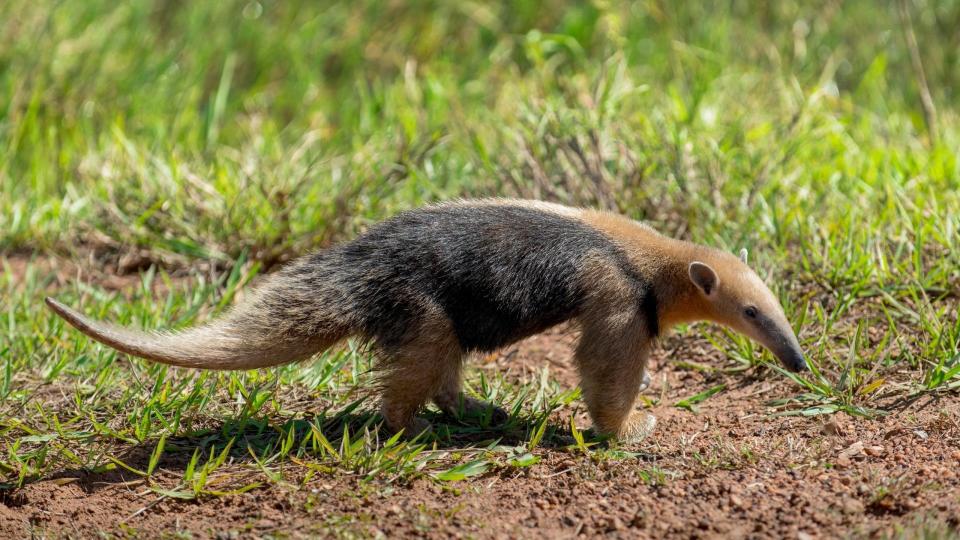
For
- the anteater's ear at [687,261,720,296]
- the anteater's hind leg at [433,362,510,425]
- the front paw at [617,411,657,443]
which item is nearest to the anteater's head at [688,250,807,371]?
the anteater's ear at [687,261,720,296]

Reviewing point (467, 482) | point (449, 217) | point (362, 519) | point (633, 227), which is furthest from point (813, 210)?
point (362, 519)

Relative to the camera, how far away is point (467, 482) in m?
4.42

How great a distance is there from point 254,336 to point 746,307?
79.7 inches

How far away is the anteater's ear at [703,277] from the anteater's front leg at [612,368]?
0.32 meters

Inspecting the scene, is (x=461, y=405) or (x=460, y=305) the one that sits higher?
(x=460, y=305)

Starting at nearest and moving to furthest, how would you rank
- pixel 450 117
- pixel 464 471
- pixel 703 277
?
1. pixel 464 471
2. pixel 703 277
3. pixel 450 117

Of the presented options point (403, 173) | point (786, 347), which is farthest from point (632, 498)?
point (403, 173)

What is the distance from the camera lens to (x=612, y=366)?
4762 mm

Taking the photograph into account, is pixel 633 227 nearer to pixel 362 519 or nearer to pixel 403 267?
pixel 403 267

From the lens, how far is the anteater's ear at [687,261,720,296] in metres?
4.84

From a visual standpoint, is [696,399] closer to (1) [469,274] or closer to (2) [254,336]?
(1) [469,274]

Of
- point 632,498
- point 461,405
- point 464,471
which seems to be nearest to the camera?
point 632,498

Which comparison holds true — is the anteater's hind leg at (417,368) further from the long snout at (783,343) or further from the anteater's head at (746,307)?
the long snout at (783,343)

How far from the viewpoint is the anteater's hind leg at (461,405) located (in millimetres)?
5070
